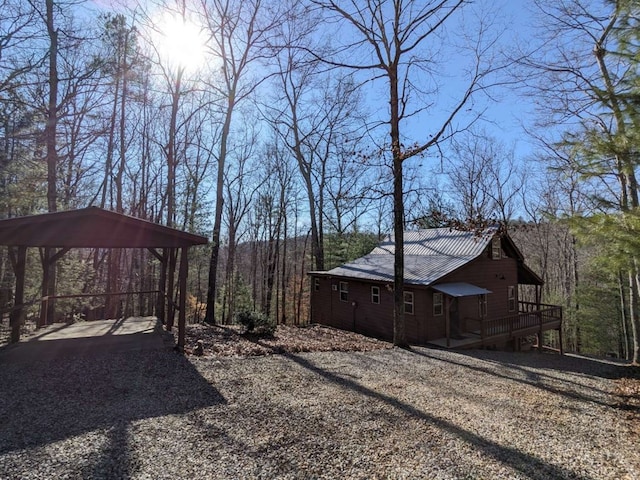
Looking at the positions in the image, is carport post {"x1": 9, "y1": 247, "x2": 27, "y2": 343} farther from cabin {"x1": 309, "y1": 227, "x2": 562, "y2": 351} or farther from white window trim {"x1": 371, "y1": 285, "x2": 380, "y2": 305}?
white window trim {"x1": 371, "y1": 285, "x2": 380, "y2": 305}

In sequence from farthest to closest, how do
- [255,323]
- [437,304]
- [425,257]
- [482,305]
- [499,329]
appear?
1. [425,257]
2. [482,305]
3. [499,329]
4. [437,304]
5. [255,323]

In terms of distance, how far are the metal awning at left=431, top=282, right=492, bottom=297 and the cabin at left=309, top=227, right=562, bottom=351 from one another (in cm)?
4

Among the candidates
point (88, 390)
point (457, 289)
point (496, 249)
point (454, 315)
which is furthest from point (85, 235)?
point (496, 249)

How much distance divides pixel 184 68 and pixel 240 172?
10.8m

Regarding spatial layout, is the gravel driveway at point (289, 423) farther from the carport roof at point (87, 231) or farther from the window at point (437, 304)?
the window at point (437, 304)

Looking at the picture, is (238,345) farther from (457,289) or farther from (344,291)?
(344,291)

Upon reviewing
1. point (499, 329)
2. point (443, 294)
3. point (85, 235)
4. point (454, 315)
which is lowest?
point (499, 329)

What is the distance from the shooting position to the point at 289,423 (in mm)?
4301

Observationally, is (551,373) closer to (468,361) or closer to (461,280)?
(468,361)

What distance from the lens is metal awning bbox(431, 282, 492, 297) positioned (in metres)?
12.3

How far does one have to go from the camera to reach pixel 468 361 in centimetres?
899


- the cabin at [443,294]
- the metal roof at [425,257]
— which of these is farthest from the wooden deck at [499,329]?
the metal roof at [425,257]

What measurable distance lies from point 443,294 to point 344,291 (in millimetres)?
4885

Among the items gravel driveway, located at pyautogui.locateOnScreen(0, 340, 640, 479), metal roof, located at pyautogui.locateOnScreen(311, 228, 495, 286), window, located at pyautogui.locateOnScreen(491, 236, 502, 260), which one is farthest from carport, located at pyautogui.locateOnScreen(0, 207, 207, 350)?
window, located at pyautogui.locateOnScreen(491, 236, 502, 260)
